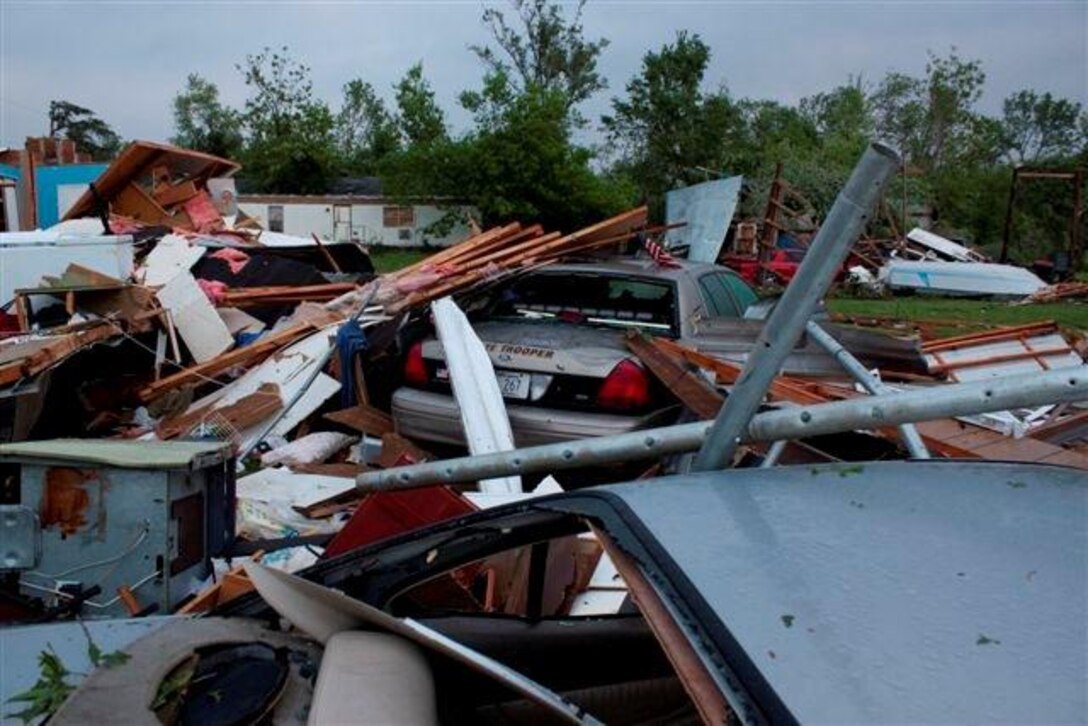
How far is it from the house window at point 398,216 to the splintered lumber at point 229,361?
114 ft

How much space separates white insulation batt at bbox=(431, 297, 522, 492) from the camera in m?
5.57

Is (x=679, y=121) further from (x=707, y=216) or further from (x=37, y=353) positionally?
(x=37, y=353)

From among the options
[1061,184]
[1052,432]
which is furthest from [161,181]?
[1061,184]

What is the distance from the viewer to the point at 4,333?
7.49 meters

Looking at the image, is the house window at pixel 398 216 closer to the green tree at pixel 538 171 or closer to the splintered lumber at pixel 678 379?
the green tree at pixel 538 171

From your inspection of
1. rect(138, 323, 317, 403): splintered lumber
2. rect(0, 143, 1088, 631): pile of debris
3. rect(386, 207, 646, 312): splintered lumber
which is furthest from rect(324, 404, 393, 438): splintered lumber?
rect(138, 323, 317, 403): splintered lumber

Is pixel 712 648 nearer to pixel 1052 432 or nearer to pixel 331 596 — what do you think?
pixel 331 596

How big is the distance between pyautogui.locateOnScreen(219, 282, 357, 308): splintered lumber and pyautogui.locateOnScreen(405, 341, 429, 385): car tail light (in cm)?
317

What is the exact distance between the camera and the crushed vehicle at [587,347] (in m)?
5.67

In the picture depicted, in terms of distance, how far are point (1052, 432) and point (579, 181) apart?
30592 mm

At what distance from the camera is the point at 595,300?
6.66 metres

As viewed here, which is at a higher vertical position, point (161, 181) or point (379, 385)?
point (161, 181)

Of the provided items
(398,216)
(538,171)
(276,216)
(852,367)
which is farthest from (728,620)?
(276,216)

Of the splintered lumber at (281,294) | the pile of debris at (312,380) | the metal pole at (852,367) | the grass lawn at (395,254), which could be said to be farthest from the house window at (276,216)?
the metal pole at (852,367)
